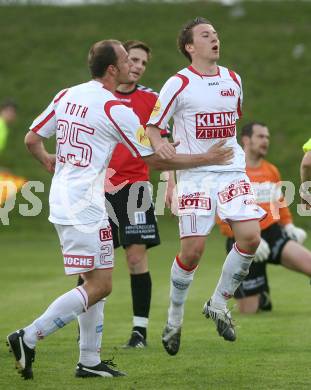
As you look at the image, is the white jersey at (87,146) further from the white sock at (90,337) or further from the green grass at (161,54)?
the green grass at (161,54)

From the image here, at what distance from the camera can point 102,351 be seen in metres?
8.36

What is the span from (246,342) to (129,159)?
6.18ft

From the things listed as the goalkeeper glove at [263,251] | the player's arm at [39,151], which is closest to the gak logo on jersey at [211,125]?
the player's arm at [39,151]

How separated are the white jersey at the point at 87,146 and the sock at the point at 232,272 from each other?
1.29 m

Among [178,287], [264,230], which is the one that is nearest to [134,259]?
[178,287]

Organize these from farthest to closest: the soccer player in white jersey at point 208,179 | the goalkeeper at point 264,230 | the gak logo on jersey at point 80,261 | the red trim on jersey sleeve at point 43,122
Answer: the goalkeeper at point 264,230 < the soccer player in white jersey at point 208,179 < the red trim on jersey sleeve at point 43,122 < the gak logo on jersey at point 80,261

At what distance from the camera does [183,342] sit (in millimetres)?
8844

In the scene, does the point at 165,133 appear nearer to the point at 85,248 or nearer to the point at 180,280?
the point at 180,280

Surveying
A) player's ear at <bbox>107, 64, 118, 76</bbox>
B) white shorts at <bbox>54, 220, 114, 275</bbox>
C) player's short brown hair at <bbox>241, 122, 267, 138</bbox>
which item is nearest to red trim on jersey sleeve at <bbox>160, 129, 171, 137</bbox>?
player's ear at <bbox>107, 64, 118, 76</bbox>

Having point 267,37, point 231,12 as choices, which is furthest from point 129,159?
point 231,12

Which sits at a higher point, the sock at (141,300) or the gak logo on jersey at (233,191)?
the gak logo on jersey at (233,191)

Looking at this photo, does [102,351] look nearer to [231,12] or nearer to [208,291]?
[208,291]

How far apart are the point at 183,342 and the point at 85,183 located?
2.52 m

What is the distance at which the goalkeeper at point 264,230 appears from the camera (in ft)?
36.4
